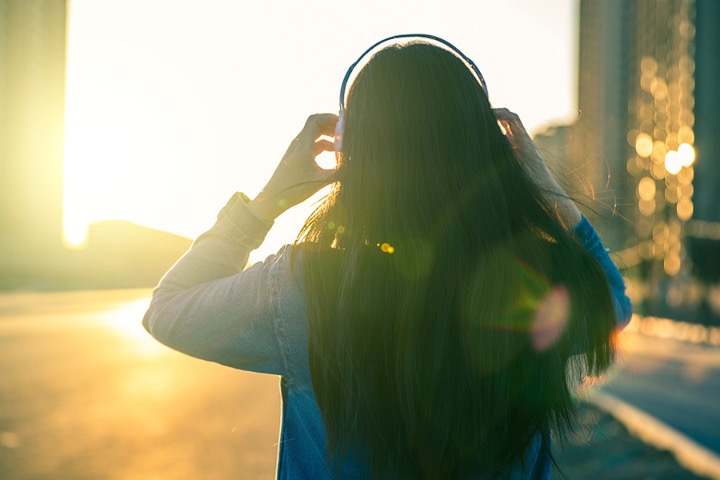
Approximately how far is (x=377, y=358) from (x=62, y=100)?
359 ft

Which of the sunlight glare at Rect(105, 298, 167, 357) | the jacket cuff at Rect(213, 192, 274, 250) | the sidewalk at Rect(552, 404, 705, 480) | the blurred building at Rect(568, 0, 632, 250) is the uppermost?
the blurred building at Rect(568, 0, 632, 250)

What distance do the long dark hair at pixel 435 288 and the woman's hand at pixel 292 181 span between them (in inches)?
3.5

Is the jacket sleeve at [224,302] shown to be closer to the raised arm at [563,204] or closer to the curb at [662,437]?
the raised arm at [563,204]

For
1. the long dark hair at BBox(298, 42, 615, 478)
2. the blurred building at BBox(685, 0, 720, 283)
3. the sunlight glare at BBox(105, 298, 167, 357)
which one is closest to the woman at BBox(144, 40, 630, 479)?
the long dark hair at BBox(298, 42, 615, 478)

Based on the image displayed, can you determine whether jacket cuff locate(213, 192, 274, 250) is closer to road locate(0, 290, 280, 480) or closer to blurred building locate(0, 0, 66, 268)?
road locate(0, 290, 280, 480)

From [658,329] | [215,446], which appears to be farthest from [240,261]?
[658,329]

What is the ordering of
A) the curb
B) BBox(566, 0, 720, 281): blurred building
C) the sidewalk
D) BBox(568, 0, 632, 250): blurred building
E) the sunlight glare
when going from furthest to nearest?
BBox(568, 0, 632, 250): blurred building < BBox(566, 0, 720, 281): blurred building < the sunlight glare < the sidewalk < the curb

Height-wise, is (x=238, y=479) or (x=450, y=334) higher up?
(x=450, y=334)

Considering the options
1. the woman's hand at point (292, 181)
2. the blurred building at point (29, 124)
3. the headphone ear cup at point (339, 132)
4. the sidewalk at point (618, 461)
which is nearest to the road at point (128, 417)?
the woman's hand at point (292, 181)

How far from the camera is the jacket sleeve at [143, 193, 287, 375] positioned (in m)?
1.78

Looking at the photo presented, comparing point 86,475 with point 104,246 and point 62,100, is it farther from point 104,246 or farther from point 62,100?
point 104,246

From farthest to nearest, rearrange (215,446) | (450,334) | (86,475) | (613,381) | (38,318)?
(38,318)
(613,381)
(215,446)
(86,475)
(450,334)

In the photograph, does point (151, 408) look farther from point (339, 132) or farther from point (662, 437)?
point (339, 132)

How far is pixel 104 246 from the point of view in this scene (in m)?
126
